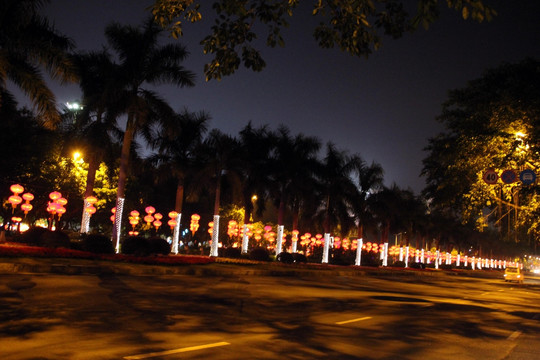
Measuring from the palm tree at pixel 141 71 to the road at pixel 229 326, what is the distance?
499 inches

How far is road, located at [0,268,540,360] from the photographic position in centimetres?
727

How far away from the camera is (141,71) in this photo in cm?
2719

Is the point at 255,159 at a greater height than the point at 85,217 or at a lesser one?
greater

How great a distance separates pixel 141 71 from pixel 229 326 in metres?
20.7

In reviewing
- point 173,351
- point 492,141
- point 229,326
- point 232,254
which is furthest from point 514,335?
point 232,254

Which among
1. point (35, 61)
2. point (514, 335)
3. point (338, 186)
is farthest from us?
point (338, 186)

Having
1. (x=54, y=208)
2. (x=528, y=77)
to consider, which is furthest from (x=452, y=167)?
(x=54, y=208)

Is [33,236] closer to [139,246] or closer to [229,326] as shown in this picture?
[139,246]

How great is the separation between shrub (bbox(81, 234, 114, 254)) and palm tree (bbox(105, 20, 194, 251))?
7.62 feet

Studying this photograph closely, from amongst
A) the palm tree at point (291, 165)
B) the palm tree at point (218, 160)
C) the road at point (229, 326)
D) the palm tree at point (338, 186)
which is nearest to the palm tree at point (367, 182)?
the palm tree at point (338, 186)

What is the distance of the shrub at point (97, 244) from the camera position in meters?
24.5

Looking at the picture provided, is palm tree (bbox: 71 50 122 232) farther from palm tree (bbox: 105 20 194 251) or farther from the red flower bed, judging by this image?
the red flower bed

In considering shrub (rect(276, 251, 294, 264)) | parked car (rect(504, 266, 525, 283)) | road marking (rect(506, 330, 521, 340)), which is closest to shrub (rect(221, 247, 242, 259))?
shrub (rect(276, 251, 294, 264))

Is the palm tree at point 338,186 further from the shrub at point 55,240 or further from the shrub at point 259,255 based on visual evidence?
the shrub at point 55,240
